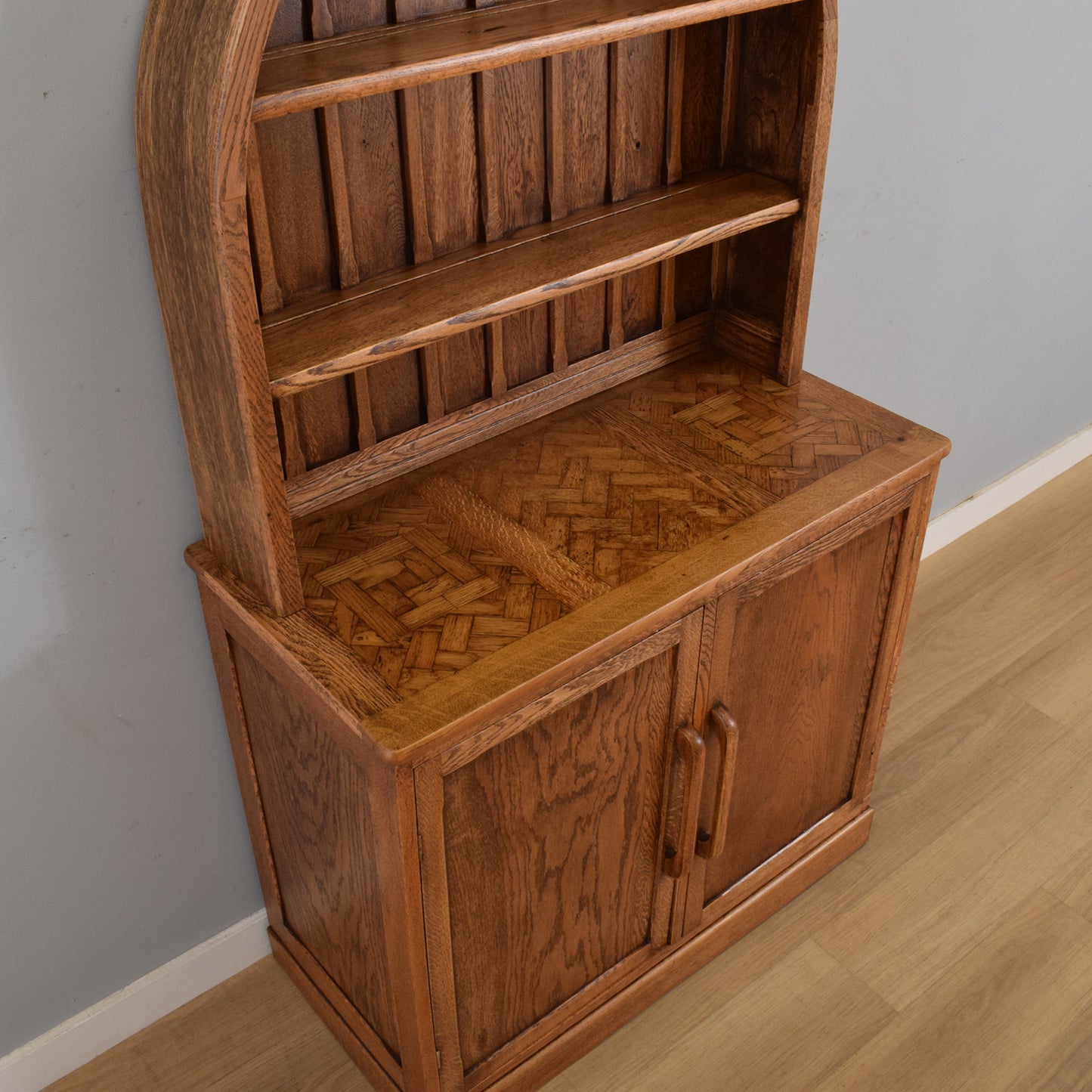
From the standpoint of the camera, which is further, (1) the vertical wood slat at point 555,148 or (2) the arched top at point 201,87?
(1) the vertical wood slat at point 555,148

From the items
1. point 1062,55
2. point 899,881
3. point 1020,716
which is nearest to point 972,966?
point 899,881

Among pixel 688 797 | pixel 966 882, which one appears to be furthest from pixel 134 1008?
pixel 966 882

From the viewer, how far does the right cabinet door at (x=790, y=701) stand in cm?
187

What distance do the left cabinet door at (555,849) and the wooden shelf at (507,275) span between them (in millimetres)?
515

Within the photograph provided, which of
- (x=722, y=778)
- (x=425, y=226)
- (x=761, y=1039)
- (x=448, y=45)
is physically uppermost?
(x=448, y=45)

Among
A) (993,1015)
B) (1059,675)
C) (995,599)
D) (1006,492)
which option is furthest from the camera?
(1006,492)

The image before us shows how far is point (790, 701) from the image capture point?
2.04 m

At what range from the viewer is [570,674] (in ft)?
5.16

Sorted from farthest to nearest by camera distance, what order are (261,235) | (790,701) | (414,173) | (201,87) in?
(790,701)
(414,173)
(261,235)
(201,87)

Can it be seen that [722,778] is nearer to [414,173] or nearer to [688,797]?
[688,797]

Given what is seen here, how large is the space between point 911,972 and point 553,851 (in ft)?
2.95

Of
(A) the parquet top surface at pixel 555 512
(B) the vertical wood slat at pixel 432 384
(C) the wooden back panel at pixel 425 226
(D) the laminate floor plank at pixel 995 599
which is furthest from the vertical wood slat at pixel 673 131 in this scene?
(D) the laminate floor plank at pixel 995 599

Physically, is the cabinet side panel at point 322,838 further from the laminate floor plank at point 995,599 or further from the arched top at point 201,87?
the laminate floor plank at point 995,599

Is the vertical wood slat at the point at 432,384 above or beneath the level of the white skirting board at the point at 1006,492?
above
